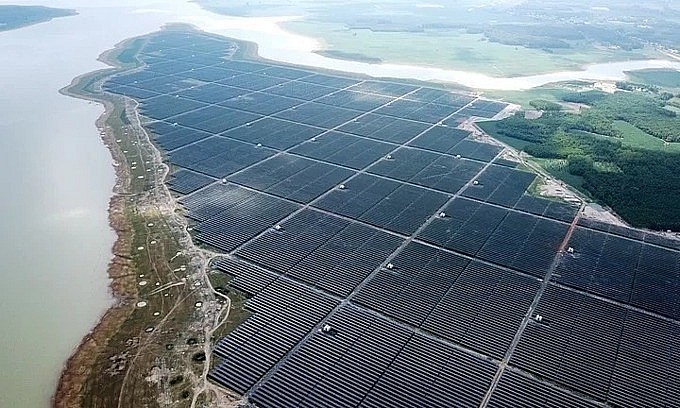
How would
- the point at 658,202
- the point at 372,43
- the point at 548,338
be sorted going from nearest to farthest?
1. the point at 548,338
2. the point at 658,202
3. the point at 372,43

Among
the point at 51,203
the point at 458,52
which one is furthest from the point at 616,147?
the point at 458,52

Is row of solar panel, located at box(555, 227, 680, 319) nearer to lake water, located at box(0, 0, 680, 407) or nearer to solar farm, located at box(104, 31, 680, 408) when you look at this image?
solar farm, located at box(104, 31, 680, 408)

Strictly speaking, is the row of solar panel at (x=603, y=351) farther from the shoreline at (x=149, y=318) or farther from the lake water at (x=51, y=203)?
the lake water at (x=51, y=203)

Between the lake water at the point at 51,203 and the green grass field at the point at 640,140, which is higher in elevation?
the green grass field at the point at 640,140

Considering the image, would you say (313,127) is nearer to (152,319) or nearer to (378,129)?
(378,129)

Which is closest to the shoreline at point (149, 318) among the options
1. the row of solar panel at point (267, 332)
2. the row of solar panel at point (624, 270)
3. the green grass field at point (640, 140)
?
the row of solar panel at point (267, 332)

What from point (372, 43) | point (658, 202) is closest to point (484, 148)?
point (658, 202)

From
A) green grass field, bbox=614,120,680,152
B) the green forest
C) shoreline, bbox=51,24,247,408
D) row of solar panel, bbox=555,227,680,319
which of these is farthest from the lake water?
row of solar panel, bbox=555,227,680,319
